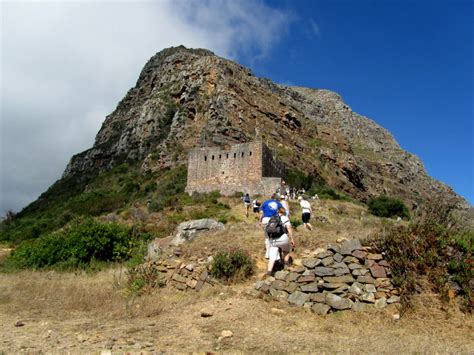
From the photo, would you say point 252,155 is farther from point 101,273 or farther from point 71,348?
point 71,348

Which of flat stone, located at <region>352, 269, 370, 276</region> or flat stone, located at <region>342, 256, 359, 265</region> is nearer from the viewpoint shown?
flat stone, located at <region>352, 269, 370, 276</region>

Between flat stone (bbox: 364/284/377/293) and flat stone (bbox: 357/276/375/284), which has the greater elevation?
flat stone (bbox: 357/276/375/284)

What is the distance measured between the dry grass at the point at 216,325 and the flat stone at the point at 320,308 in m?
0.16

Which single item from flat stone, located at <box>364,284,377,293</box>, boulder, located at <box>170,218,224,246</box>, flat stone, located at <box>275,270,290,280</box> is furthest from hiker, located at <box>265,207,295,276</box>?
boulder, located at <box>170,218,224,246</box>

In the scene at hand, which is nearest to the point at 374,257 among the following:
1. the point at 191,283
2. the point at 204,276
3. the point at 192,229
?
the point at 204,276

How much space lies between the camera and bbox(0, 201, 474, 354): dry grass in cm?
543

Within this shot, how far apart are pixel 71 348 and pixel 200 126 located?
155 ft

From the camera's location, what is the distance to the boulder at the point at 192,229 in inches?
433

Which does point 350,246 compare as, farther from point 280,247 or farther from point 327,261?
point 280,247

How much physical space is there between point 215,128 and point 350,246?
41141mm

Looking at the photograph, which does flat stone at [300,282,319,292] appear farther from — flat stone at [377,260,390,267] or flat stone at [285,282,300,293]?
flat stone at [377,260,390,267]

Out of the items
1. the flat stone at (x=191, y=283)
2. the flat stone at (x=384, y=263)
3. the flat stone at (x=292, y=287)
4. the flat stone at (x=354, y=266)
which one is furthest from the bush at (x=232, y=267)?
the flat stone at (x=384, y=263)

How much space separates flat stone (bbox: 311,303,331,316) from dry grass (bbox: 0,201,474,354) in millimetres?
159

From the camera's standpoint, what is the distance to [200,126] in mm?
51656
